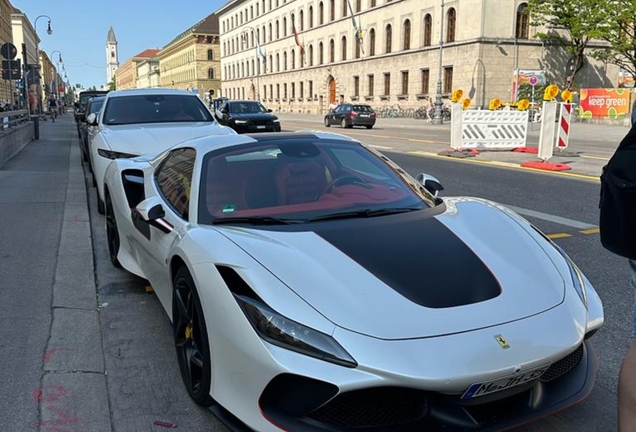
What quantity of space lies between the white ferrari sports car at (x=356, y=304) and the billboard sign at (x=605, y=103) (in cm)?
3330

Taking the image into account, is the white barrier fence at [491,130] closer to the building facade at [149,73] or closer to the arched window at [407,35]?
the arched window at [407,35]

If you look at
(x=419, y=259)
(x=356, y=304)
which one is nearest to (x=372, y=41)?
(x=419, y=259)

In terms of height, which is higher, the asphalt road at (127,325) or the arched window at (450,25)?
the arched window at (450,25)

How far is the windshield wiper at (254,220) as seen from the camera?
319 centimetres

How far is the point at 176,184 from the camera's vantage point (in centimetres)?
393

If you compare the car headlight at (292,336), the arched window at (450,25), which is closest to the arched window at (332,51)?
the arched window at (450,25)

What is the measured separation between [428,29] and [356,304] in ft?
163

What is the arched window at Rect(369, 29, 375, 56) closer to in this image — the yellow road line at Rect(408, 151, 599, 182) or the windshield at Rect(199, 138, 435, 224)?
the yellow road line at Rect(408, 151, 599, 182)

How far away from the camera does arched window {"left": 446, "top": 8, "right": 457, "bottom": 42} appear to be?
4516 cm

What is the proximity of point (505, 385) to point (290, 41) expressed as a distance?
257 feet

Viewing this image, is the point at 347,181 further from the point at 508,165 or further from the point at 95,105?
the point at 95,105

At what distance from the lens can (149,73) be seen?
166 metres

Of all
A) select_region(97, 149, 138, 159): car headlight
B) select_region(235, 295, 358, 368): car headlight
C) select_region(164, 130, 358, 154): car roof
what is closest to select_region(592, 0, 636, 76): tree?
select_region(97, 149, 138, 159): car headlight

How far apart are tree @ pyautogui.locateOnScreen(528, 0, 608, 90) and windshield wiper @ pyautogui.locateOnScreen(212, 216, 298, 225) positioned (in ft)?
133
